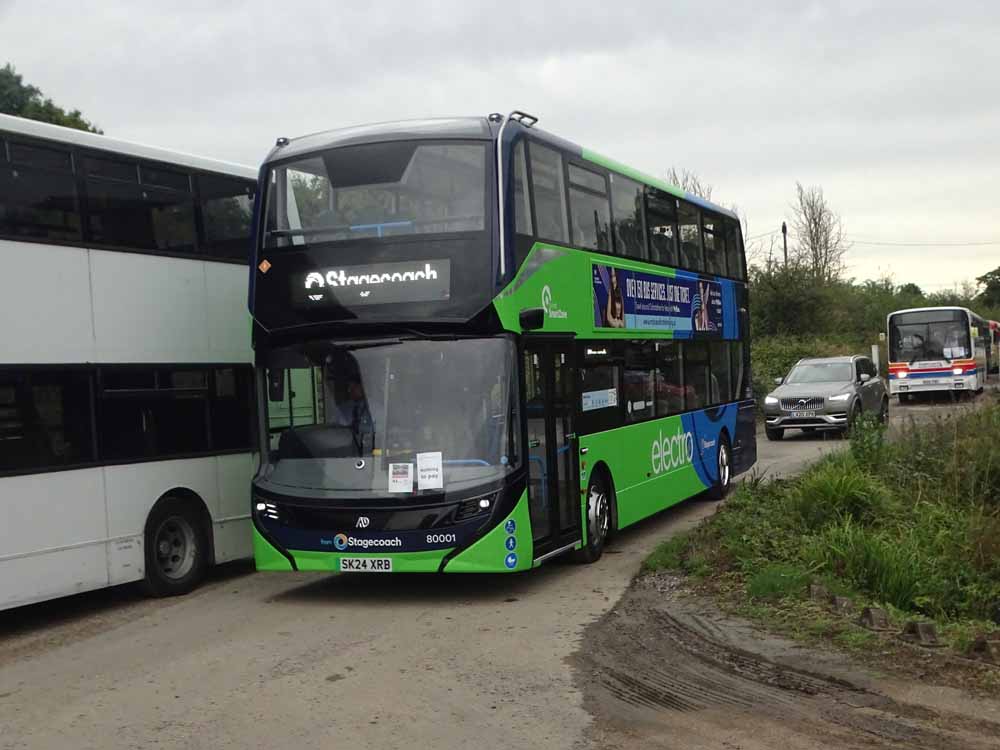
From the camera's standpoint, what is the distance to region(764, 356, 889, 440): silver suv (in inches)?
1025

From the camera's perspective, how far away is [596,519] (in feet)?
40.5

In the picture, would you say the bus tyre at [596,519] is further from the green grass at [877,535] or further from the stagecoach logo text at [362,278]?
the stagecoach logo text at [362,278]

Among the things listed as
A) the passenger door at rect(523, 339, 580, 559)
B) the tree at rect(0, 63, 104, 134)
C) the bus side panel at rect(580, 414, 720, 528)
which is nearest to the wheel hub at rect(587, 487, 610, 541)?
the bus side panel at rect(580, 414, 720, 528)

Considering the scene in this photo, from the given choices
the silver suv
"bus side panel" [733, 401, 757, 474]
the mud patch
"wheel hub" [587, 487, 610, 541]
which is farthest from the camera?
the silver suv

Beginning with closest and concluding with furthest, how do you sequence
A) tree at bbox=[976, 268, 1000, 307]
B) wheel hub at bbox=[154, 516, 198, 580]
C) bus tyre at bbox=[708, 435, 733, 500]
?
wheel hub at bbox=[154, 516, 198, 580] → bus tyre at bbox=[708, 435, 733, 500] → tree at bbox=[976, 268, 1000, 307]

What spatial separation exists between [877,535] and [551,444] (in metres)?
3.08

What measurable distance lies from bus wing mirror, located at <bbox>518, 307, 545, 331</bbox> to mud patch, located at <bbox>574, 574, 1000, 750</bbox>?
2.74 meters

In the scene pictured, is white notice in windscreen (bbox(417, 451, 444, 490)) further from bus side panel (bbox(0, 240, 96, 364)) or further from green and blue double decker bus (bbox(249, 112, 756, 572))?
bus side panel (bbox(0, 240, 96, 364))

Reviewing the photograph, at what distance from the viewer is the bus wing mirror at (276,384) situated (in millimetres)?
10875

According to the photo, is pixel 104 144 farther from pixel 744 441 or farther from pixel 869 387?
pixel 869 387

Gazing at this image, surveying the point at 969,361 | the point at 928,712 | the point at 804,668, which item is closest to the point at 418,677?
the point at 804,668

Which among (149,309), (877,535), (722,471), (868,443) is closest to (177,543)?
(149,309)

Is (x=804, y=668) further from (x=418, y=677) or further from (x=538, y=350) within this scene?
(x=538, y=350)

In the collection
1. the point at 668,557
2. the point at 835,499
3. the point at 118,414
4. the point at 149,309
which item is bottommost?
the point at 668,557
